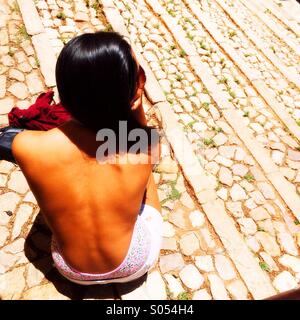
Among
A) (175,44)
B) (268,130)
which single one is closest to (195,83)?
(175,44)

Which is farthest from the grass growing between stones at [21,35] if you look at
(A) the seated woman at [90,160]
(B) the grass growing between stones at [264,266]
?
(B) the grass growing between stones at [264,266]

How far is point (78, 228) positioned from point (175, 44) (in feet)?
13.9

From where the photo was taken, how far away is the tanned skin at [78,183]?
6.37 ft

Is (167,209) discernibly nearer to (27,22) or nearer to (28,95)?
(28,95)

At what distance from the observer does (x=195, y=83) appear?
5043 millimetres

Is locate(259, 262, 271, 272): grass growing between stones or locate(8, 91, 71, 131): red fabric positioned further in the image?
locate(259, 262, 271, 272): grass growing between stones

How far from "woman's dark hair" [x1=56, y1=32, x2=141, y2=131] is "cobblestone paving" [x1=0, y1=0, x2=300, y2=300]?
175 centimetres

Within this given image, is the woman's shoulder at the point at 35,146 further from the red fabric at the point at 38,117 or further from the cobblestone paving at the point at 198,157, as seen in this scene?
the cobblestone paving at the point at 198,157

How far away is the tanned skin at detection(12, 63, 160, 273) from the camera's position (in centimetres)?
194

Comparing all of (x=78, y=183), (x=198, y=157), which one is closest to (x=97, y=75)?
(x=78, y=183)

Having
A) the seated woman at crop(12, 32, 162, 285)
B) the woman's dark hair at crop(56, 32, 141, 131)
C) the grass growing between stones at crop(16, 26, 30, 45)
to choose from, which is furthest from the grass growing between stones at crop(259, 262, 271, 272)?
the grass growing between stones at crop(16, 26, 30, 45)

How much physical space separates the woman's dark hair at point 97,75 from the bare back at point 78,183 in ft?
0.65

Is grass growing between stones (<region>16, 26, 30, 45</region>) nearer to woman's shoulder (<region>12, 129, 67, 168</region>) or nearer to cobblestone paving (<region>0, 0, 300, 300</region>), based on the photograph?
cobblestone paving (<region>0, 0, 300, 300</region>)

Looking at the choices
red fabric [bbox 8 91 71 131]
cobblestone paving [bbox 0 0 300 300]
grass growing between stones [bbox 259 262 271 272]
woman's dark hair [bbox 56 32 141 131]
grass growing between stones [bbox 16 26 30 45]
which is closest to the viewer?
woman's dark hair [bbox 56 32 141 131]
